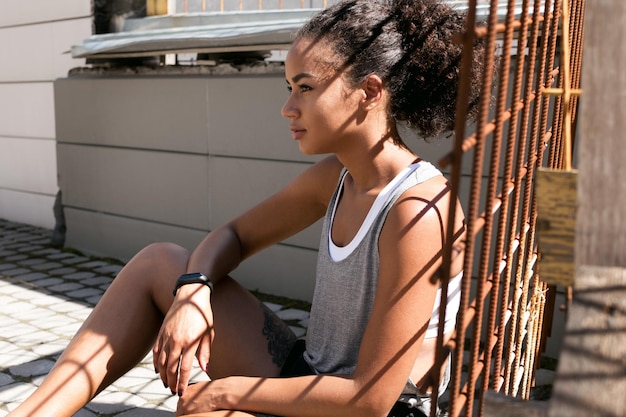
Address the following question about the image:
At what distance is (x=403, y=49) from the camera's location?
2023mm

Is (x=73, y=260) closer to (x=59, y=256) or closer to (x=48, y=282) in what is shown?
(x=59, y=256)

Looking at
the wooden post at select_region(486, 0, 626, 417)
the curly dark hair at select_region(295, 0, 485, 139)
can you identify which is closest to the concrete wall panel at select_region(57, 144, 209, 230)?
the curly dark hair at select_region(295, 0, 485, 139)

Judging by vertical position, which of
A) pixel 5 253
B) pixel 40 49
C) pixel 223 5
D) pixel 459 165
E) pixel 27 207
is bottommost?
pixel 5 253

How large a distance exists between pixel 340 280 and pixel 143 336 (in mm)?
717

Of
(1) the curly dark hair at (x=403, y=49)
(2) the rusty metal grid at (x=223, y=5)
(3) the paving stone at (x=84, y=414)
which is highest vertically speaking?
(2) the rusty metal grid at (x=223, y=5)

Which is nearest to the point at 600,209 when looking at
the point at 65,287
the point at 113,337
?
the point at 113,337

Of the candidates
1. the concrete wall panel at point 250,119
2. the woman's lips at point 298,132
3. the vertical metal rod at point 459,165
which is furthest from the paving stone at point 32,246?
the vertical metal rod at point 459,165

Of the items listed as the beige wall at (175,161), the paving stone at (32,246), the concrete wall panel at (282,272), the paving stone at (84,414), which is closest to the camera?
the paving stone at (84,414)

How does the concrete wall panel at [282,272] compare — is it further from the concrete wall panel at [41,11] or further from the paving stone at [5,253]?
the concrete wall panel at [41,11]

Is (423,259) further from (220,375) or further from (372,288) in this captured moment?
(220,375)

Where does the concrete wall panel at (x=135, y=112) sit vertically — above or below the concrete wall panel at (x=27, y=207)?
above

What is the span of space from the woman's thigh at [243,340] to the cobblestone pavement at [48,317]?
36.6 inches

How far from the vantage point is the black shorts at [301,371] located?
6.30 feet

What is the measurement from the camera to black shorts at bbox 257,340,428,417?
6.30 feet
